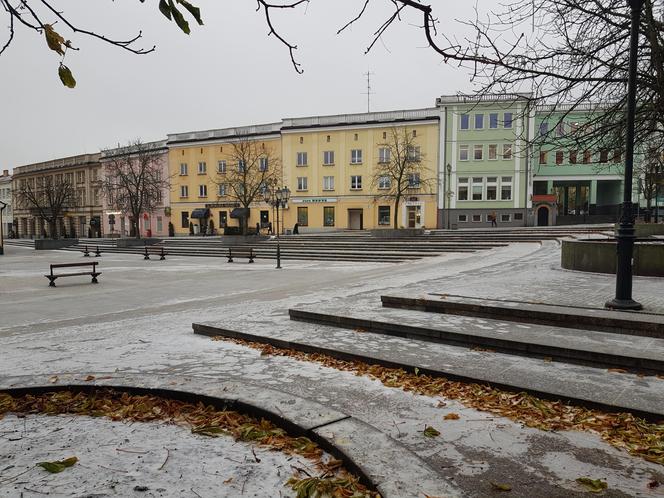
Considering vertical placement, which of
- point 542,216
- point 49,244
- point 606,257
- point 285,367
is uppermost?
point 542,216

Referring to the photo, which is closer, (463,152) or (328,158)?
(463,152)

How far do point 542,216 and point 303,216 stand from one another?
25.1m

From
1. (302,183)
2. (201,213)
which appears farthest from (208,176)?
(302,183)

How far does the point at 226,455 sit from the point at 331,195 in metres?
47.3

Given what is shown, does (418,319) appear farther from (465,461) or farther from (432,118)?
(432,118)

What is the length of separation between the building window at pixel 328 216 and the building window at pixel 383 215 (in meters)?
5.38

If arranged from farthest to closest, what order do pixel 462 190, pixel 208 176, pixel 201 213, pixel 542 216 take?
pixel 208 176, pixel 201 213, pixel 462 190, pixel 542 216

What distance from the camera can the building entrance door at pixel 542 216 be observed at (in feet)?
146

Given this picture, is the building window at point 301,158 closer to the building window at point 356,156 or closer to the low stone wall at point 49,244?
the building window at point 356,156

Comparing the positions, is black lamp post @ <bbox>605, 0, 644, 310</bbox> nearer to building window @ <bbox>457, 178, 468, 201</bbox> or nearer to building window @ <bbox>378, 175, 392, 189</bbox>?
building window @ <bbox>457, 178, 468, 201</bbox>

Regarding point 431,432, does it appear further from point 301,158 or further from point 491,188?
point 301,158

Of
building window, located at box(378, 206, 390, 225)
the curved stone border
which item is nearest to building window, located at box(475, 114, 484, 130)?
building window, located at box(378, 206, 390, 225)

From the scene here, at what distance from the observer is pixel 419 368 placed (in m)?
5.15

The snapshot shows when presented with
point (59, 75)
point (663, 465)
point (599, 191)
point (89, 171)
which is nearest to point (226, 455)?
point (59, 75)
